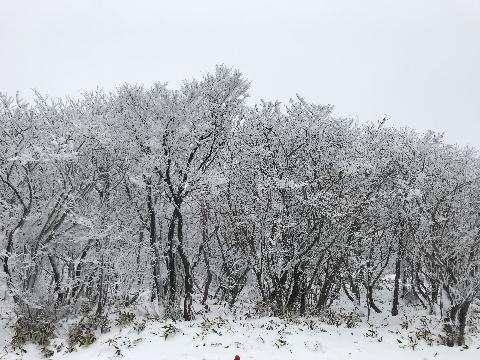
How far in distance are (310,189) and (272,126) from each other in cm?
340

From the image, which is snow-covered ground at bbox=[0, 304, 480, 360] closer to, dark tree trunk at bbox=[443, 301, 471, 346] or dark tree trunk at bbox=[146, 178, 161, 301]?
dark tree trunk at bbox=[443, 301, 471, 346]

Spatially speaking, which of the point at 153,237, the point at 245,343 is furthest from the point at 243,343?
the point at 153,237

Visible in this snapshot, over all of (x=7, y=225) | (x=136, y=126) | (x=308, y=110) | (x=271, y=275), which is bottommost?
(x=271, y=275)

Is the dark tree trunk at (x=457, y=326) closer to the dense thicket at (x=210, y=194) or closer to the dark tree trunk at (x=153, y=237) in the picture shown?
the dense thicket at (x=210, y=194)

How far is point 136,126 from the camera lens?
1919 cm

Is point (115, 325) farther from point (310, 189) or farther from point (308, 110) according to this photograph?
point (308, 110)

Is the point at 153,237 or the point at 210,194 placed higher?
the point at 210,194

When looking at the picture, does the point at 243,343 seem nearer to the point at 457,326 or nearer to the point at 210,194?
the point at 210,194

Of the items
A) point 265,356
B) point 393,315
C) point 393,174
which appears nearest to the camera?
point 265,356

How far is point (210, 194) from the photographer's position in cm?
2202

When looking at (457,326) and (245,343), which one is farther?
(457,326)

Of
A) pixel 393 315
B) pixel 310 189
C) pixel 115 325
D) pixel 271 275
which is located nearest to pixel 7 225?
pixel 115 325

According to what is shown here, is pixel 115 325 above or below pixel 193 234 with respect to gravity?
below

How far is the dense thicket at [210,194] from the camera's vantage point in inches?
749
